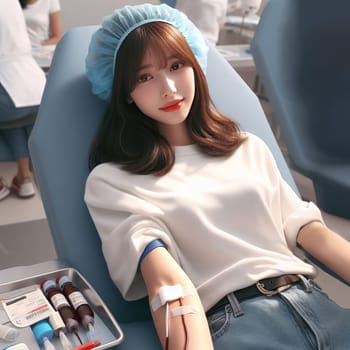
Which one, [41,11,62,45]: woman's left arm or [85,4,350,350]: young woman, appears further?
[41,11,62,45]: woman's left arm

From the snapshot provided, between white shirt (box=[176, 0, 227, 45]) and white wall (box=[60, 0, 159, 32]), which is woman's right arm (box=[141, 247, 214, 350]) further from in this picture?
white wall (box=[60, 0, 159, 32])

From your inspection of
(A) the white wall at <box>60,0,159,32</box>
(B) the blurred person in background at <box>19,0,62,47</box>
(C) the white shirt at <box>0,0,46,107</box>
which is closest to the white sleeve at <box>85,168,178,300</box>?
(C) the white shirt at <box>0,0,46,107</box>

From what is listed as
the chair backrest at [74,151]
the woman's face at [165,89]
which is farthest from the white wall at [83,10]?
the woman's face at [165,89]

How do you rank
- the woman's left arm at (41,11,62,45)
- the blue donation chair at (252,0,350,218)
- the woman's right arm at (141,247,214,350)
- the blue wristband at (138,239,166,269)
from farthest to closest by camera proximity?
the woman's left arm at (41,11,62,45)
the blue donation chair at (252,0,350,218)
the blue wristband at (138,239,166,269)
the woman's right arm at (141,247,214,350)

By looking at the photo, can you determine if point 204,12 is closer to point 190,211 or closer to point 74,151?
point 74,151

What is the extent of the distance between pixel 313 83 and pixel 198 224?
880 mm

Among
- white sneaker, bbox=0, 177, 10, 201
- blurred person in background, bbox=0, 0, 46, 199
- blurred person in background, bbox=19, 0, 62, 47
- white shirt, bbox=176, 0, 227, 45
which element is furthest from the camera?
blurred person in background, bbox=19, 0, 62, 47

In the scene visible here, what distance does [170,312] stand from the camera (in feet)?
2.45

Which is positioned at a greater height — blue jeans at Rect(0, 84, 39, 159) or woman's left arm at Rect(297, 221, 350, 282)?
woman's left arm at Rect(297, 221, 350, 282)

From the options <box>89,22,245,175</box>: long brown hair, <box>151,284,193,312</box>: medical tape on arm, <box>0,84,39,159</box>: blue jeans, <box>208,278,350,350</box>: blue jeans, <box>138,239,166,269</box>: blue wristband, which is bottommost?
<box>0,84,39,159</box>: blue jeans

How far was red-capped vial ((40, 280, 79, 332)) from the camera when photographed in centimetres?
76

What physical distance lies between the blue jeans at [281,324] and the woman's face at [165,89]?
38cm

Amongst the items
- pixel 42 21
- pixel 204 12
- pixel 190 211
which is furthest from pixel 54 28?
pixel 190 211

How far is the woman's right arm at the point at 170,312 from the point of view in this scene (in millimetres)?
715
